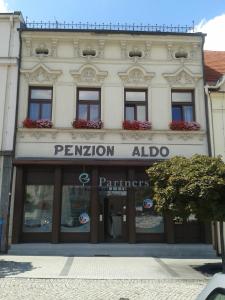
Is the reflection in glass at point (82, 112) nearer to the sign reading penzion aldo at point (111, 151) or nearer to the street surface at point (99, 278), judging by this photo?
the sign reading penzion aldo at point (111, 151)

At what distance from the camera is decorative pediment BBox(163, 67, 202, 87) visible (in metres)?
16.4

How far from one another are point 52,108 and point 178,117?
534cm

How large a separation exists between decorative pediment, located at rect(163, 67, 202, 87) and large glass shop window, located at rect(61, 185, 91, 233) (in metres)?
5.89

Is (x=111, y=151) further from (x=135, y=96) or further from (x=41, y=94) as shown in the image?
(x=41, y=94)

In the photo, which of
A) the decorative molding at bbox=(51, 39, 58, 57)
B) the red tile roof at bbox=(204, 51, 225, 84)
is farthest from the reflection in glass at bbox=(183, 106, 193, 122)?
the decorative molding at bbox=(51, 39, 58, 57)

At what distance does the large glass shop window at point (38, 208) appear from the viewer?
50.1 feet

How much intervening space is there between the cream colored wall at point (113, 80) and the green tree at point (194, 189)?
13.3ft

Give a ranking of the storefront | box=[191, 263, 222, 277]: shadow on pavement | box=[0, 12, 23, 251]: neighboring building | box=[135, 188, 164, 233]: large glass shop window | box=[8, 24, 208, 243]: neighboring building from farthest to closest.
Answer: box=[135, 188, 164, 233]: large glass shop window, box=[8, 24, 208, 243]: neighboring building, the storefront, box=[0, 12, 23, 251]: neighboring building, box=[191, 263, 222, 277]: shadow on pavement

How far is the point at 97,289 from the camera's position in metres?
8.84

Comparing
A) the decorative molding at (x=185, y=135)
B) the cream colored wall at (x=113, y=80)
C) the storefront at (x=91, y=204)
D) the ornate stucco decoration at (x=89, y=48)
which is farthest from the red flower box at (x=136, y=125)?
the ornate stucco decoration at (x=89, y=48)

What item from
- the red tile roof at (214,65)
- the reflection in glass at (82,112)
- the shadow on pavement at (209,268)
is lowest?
the shadow on pavement at (209,268)

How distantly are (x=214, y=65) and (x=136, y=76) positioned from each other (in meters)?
4.16

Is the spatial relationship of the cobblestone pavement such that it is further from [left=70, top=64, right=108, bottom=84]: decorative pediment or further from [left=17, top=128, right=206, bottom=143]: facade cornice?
[left=70, top=64, right=108, bottom=84]: decorative pediment

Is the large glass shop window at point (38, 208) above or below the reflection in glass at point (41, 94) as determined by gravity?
below
